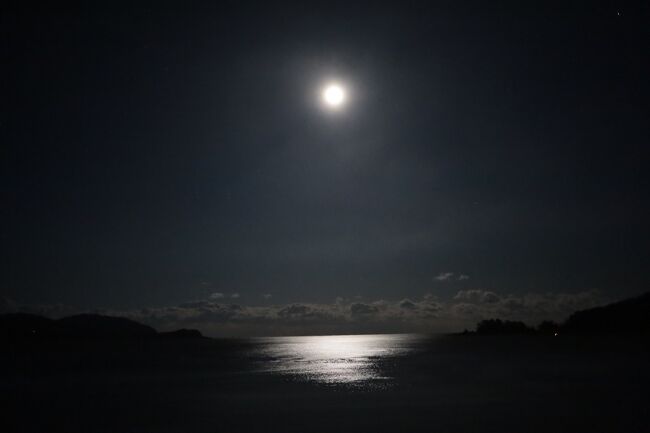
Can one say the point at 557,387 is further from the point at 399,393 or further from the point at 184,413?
the point at 184,413

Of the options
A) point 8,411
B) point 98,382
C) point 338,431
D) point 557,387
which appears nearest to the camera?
point 338,431

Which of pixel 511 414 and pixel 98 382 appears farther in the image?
pixel 98 382

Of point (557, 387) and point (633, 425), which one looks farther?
point (557, 387)

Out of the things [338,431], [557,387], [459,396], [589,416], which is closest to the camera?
[338,431]

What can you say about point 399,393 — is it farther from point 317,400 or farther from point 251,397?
point 251,397

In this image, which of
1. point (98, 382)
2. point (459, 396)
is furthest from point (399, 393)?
point (98, 382)

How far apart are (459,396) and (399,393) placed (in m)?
5.14

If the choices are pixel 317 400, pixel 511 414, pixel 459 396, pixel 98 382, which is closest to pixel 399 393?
pixel 459 396

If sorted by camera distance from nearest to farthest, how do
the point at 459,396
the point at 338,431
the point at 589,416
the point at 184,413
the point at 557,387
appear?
the point at 338,431 < the point at 589,416 < the point at 184,413 < the point at 459,396 < the point at 557,387

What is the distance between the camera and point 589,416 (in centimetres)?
2711

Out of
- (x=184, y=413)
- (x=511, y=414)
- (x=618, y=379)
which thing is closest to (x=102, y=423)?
(x=184, y=413)

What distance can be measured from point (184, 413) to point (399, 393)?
18388 mm

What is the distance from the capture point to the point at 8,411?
32625 millimetres

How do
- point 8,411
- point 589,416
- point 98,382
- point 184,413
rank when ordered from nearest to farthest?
point 589,416 → point 184,413 → point 8,411 → point 98,382
